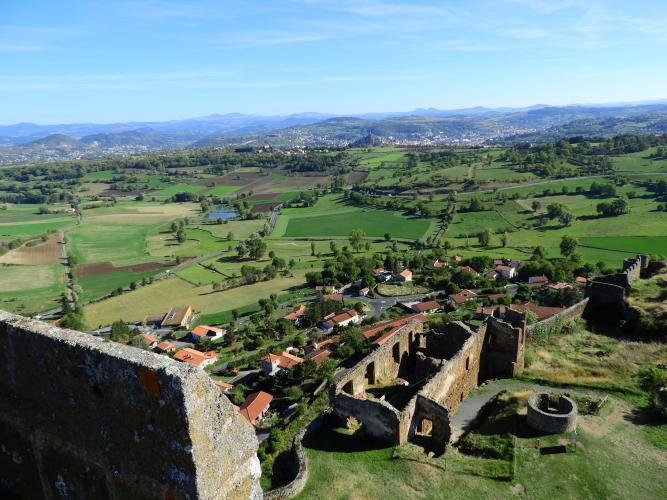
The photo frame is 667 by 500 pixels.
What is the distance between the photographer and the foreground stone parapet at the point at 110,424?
225 inches

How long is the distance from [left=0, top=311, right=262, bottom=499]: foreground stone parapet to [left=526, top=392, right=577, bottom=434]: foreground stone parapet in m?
21.2

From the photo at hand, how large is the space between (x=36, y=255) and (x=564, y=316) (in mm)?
119022

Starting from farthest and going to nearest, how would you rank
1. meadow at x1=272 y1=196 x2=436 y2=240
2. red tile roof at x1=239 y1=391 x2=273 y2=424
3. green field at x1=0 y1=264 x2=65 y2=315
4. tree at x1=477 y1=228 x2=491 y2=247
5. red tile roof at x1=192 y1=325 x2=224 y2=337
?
meadow at x1=272 y1=196 x2=436 y2=240, tree at x1=477 y1=228 x2=491 y2=247, green field at x1=0 y1=264 x2=65 y2=315, red tile roof at x1=192 y1=325 x2=224 y2=337, red tile roof at x1=239 y1=391 x2=273 y2=424

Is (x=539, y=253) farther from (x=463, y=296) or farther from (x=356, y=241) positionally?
(x=356, y=241)

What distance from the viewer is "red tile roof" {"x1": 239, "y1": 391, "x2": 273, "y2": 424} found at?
40.1 meters

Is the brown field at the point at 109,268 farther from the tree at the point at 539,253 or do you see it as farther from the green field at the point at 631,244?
the green field at the point at 631,244

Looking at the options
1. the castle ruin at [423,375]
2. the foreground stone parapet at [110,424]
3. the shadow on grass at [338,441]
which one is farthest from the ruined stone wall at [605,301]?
the foreground stone parapet at [110,424]

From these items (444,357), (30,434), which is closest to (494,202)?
(444,357)

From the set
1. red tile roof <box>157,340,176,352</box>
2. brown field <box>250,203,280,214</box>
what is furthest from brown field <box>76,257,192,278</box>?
brown field <box>250,203,280,214</box>

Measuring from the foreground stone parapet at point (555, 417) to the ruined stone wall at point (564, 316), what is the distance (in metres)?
10.1

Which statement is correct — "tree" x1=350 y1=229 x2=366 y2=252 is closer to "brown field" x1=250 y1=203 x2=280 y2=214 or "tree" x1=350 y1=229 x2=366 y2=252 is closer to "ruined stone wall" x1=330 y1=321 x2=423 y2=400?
"brown field" x1=250 y1=203 x2=280 y2=214

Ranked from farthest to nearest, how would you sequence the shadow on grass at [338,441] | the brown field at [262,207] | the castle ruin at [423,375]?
the brown field at [262,207] < the castle ruin at [423,375] < the shadow on grass at [338,441]

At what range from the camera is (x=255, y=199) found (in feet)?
600

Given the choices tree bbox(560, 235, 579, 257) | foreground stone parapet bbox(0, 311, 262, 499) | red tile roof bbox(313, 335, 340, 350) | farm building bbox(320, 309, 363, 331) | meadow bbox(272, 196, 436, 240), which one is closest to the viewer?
foreground stone parapet bbox(0, 311, 262, 499)
